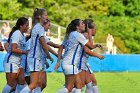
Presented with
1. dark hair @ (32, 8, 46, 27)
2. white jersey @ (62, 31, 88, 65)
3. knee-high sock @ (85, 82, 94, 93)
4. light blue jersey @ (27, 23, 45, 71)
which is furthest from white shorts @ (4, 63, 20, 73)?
knee-high sock @ (85, 82, 94, 93)

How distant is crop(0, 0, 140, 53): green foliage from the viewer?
4406cm

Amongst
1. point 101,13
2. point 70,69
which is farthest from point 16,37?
point 101,13

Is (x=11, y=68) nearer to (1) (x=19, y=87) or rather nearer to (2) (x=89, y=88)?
(1) (x=19, y=87)

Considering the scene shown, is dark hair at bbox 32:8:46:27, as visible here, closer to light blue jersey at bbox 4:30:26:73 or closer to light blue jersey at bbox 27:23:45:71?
light blue jersey at bbox 27:23:45:71

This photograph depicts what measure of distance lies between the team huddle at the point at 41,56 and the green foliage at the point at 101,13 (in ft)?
94.2

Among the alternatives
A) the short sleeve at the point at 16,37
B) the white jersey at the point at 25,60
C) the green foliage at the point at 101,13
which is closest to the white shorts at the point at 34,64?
the short sleeve at the point at 16,37

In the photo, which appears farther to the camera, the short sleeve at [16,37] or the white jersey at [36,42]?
the short sleeve at [16,37]

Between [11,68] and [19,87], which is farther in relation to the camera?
[19,87]

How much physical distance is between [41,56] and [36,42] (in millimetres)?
310

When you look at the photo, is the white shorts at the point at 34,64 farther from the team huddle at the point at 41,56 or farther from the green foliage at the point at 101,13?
the green foliage at the point at 101,13

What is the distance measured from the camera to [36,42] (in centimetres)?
1172

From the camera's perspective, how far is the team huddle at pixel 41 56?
1174 centimetres

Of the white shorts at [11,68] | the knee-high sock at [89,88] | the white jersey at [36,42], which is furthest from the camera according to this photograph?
the knee-high sock at [89,88]

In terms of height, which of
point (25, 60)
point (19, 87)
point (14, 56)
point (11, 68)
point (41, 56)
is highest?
point (41, 56)
